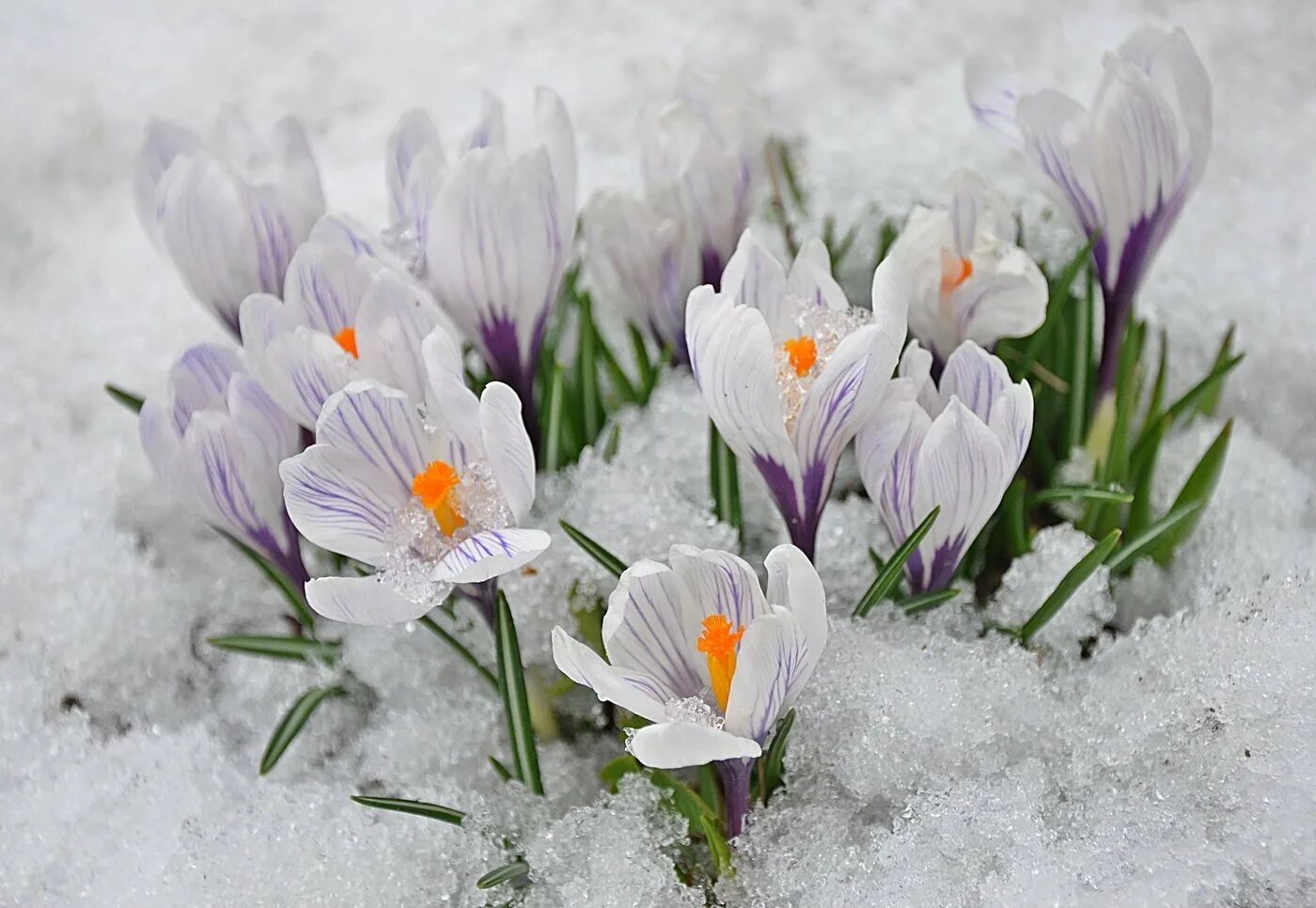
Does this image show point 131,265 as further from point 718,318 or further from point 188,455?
point 718,318

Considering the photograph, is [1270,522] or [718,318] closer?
[718,318]

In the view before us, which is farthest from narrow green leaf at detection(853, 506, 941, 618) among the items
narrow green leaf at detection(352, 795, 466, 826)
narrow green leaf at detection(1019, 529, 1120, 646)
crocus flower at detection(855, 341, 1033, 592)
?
narrow green leaf at detection(352, 795, 466, 826)

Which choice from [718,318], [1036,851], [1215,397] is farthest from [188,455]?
[1215,397]

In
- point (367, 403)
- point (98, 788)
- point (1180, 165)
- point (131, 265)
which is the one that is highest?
point (1180, 165)

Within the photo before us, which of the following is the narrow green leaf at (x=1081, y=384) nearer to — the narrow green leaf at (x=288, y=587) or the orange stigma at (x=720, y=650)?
the orange stigma at (x=720, y=650)

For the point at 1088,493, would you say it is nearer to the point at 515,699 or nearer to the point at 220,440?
the point at 515,699

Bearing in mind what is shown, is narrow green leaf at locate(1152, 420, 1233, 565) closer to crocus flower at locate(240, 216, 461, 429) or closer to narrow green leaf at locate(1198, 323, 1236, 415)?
narrow green leaf at locate(1198, 323, 1236, 415)

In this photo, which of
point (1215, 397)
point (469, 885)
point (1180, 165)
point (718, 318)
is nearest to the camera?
point (718, 318)
